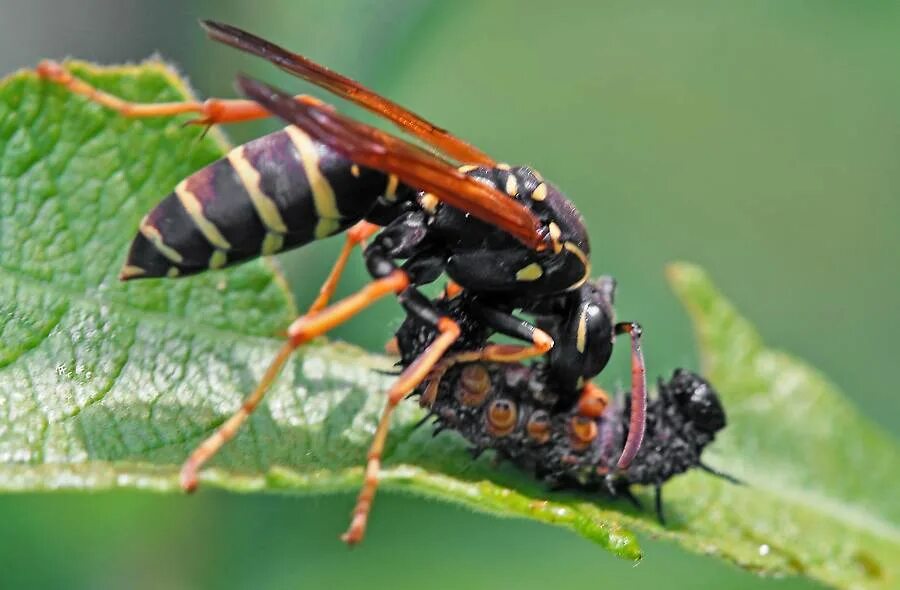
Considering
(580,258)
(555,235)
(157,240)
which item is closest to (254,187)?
(157,240)

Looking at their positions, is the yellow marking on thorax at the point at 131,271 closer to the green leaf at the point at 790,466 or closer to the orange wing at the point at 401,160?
the orange wing at the point at 401,160

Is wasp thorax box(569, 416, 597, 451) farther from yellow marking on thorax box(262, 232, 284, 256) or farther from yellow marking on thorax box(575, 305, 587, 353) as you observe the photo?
yellow marking on thorax box(262, 232, 284, 256)

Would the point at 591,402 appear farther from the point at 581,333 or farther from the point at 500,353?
the point at 500,353

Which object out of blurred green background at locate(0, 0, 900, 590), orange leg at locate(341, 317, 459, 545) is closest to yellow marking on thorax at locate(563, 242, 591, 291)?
orange leg at locate(341, 317, 459, 545)

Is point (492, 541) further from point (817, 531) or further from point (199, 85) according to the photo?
point (199, 85)

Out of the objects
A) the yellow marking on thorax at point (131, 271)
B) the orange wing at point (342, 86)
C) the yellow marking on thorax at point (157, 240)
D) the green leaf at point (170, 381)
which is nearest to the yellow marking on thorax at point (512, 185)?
the orange wing at point (342, 86)

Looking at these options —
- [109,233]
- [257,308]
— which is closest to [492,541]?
[257,308]
